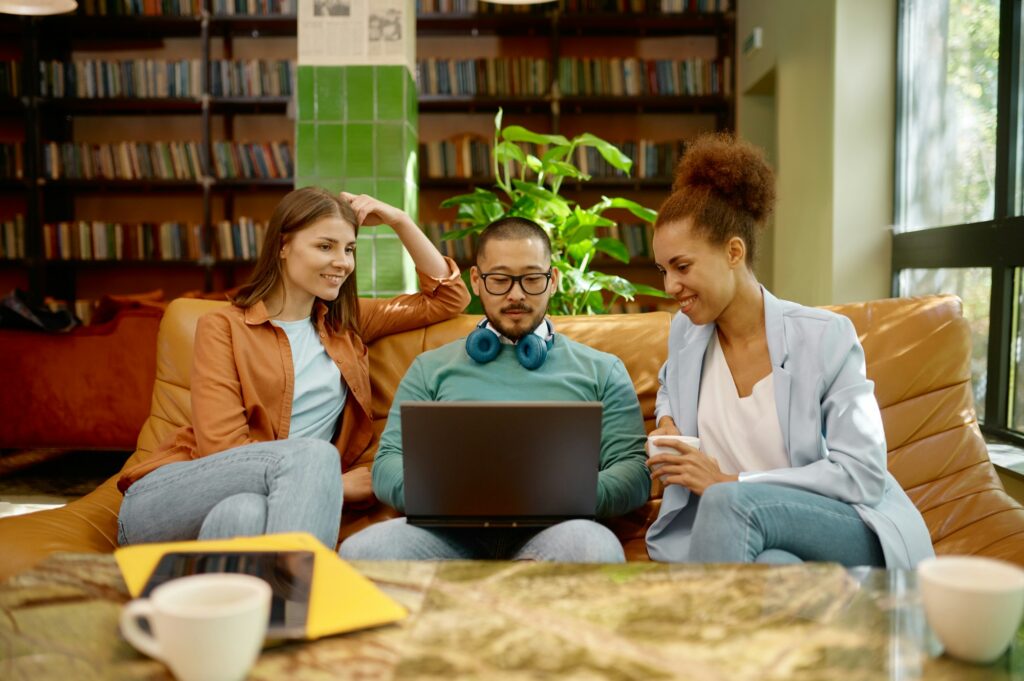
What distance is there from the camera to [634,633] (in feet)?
2.69

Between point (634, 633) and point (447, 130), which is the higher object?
point (447, 130)

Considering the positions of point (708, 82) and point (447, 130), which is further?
point (447, 130)

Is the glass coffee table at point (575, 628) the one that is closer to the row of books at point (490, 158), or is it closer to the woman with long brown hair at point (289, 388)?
the woman with long brown hair at point (289, 388)

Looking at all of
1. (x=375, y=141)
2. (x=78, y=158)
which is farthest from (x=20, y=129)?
(x=375, y=141)

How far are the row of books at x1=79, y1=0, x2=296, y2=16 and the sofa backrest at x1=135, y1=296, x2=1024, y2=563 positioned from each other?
384cm

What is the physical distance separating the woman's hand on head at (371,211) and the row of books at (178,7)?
3732 mm

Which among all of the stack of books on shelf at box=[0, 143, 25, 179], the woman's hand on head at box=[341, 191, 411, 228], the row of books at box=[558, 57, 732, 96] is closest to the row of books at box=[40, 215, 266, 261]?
the stack of books on shelf at box=[0, 143, 25, 179]

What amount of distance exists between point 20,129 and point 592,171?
388cm

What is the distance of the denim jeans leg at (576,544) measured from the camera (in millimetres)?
1346

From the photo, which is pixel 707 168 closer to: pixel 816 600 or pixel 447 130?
pixel 816 600

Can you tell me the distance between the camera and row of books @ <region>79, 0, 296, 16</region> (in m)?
5.24

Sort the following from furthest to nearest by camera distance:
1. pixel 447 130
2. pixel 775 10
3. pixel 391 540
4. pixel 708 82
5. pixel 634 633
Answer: pixel 447 130 < pixel 708 82 < pixel 775 10 < pixel 391 540 < pixel 634 633

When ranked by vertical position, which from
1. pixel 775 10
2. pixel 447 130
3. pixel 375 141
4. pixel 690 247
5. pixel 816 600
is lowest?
pixel 816 600

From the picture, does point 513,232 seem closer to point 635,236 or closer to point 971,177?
Result: point 971,177
